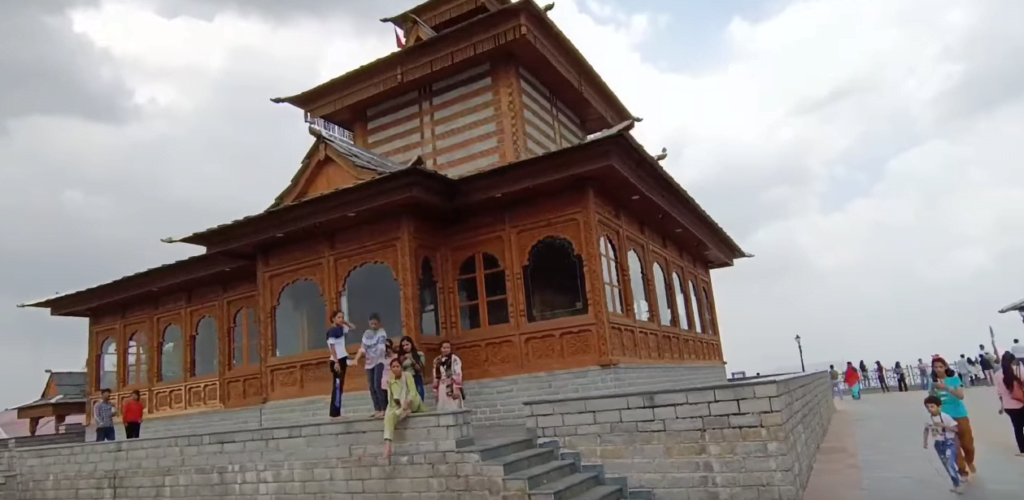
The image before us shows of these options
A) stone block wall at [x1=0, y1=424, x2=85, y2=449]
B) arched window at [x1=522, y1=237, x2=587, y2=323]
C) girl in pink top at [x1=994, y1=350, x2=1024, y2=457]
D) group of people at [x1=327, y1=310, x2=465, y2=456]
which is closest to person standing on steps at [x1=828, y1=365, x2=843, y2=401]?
arched window at [x1=522, y1=237, x2=587, y2=323]

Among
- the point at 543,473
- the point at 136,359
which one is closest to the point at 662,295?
the point at 543,473

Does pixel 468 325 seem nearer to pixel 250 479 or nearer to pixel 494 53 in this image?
pixel 250 479

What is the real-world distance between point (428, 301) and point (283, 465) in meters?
4.53

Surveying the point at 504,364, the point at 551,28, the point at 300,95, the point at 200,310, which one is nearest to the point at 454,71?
the point at 551,28

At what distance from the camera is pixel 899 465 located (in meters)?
8.98

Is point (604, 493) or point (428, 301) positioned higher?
point (428, 301)

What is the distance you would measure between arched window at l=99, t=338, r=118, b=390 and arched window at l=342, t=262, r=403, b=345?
8905 mm

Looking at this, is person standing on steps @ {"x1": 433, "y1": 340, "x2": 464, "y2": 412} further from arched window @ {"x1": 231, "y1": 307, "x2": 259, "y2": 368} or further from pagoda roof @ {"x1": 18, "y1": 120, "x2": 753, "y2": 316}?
arched window @ {"x1": 231, "y1": 307, "x2": 259, "y2": 368}

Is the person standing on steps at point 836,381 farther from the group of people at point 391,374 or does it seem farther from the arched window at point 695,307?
the group of people at point 391,374

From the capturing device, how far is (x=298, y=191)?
13.1 m

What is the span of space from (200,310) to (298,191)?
552cm

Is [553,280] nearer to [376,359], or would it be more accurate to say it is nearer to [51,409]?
[376,359]

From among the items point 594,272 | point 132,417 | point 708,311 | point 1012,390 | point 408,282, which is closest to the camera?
point 1012,390

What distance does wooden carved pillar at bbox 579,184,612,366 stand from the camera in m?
10.5
